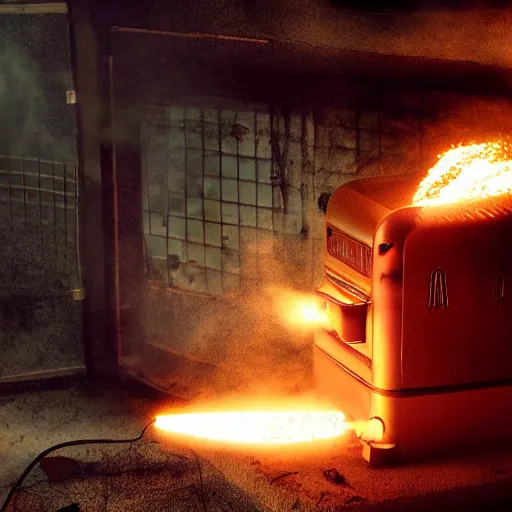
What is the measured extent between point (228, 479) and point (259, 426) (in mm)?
646

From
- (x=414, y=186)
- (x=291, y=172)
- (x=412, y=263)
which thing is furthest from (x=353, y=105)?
(x=412, y=263)

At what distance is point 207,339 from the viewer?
27.2 feet

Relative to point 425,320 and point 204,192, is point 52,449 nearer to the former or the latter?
point 204,192

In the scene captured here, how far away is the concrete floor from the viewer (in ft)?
18.7

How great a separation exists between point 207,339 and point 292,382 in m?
0.95

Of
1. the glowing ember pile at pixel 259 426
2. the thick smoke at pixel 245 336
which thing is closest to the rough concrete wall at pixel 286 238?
the thick smoke at pixel 245 336

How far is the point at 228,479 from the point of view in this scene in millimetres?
6094

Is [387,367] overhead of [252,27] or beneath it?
beneath

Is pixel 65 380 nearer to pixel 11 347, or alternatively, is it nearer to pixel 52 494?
pixel 11 347

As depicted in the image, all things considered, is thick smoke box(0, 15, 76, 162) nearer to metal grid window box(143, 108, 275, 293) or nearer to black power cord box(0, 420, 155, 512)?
metal grid window box(143, 108, 275, 293)

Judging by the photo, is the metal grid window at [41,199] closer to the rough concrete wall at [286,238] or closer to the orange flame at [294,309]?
the rough concrete wall at [286,238]

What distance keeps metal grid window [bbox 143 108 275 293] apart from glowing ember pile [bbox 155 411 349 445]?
1.58 metres

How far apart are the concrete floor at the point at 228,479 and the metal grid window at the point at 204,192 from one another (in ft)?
5.98

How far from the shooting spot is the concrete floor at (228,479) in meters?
5.71
